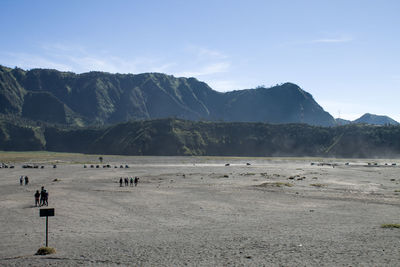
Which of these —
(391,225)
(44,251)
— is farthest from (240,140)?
(44,251)

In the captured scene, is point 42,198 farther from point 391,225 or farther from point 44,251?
point 391,225

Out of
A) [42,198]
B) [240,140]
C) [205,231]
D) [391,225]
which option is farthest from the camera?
[240,140]

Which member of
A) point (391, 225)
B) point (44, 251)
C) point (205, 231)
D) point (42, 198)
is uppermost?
point (42, 198)

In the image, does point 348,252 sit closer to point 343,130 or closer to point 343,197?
point 343,197

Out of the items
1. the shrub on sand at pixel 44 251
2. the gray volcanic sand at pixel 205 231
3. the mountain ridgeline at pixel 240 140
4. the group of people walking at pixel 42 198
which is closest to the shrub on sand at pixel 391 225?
the gray volcanic sand at pixel 205 231

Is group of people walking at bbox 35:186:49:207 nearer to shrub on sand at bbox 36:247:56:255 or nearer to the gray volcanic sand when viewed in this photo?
the gray volcanic sand

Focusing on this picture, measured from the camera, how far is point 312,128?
192250 millimetres

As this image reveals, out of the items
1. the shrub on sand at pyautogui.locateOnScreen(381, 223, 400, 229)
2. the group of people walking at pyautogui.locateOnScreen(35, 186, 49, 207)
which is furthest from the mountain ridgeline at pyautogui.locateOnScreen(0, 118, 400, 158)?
the shrub on sand at pyautogui.locateOnScreen(381, 223, 400, 229)

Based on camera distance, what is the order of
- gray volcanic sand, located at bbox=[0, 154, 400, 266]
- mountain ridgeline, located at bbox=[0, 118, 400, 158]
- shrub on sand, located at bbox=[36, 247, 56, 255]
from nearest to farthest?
gray volcanic sand, located at bbox=[0, 154, 400, 266] → shrub on sand, located at bbox=[36, 247, 56, 255] → mountain ridgeline, located at bbox=[0, 118, 400, 158]

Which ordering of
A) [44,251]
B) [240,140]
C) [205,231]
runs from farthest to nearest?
[240,140] < [205,231] < [44,251]

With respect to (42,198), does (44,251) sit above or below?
below

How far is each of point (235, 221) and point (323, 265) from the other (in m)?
10.3

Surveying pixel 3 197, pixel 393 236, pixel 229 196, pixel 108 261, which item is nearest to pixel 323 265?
pixel 393 236

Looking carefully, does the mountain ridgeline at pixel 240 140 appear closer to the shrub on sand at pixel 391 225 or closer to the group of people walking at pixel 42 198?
the group of people walking at pixel 42 198
